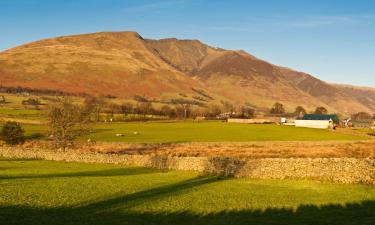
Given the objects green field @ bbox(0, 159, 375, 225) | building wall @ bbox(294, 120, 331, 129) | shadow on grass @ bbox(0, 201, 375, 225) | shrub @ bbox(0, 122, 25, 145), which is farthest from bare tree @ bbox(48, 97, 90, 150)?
building wall @ bbox(294, 120, 331, 129)

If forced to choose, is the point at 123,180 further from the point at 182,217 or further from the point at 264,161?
the point at 182,217

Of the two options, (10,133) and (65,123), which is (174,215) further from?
(10,133)

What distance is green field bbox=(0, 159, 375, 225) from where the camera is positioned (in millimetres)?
24828

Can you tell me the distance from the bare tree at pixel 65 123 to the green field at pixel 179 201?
35302mm

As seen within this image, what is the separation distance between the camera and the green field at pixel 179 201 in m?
24.8

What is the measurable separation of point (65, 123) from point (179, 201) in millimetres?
53904

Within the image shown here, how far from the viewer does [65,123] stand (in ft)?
265

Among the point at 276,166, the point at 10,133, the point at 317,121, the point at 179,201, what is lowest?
the point at 179,201

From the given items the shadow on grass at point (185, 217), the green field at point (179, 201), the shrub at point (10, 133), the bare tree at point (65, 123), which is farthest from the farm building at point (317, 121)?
the shadow on grass at point (185, 217)

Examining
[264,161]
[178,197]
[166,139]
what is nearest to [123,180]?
[178,197]

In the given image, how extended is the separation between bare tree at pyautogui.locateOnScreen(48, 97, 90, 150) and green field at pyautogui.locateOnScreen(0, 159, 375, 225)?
35.3 m

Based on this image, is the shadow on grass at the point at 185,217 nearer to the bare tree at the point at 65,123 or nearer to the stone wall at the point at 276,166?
the stone wall at the point at 276,166

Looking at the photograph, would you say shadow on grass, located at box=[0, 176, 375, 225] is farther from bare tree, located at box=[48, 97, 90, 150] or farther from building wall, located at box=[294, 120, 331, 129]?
building wall, located at box=[294, 120, 331, 129]

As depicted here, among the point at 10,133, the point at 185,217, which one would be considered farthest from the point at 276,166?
the point at 10,133
